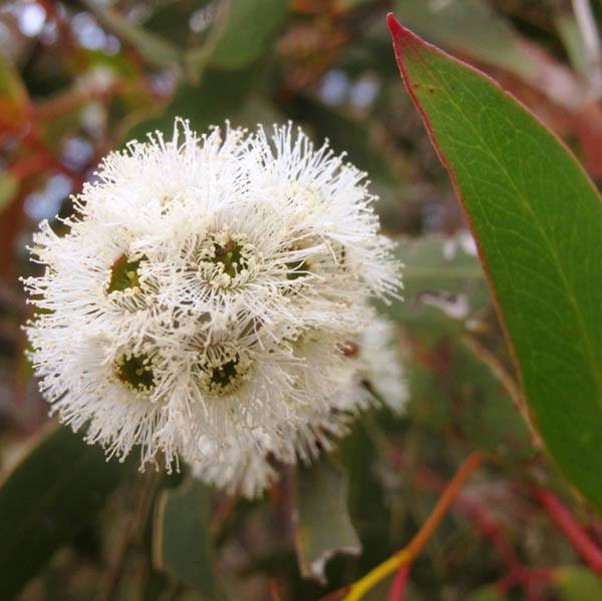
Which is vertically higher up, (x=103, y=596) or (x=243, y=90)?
(x=243, y=90)

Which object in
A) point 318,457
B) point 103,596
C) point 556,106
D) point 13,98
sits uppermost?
point 556,106

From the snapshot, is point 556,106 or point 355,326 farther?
point 556,106

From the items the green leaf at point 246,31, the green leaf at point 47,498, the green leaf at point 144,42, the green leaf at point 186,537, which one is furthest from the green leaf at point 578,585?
the green leaf at point 144,42

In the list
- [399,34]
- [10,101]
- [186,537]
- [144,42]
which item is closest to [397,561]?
[186,537]

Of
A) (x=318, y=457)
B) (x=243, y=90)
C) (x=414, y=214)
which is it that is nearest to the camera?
(x=318, y=457)

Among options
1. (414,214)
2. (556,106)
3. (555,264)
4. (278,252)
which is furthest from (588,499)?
(414,214)

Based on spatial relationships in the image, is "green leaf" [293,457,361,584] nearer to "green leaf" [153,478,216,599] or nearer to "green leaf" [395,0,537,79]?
"green leaf" [153,478,216,599]

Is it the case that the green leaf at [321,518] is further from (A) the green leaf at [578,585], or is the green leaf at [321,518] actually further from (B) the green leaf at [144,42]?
(B) the green leaf at [144,42]

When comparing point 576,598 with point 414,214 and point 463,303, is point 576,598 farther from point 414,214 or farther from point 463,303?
point 414,214
